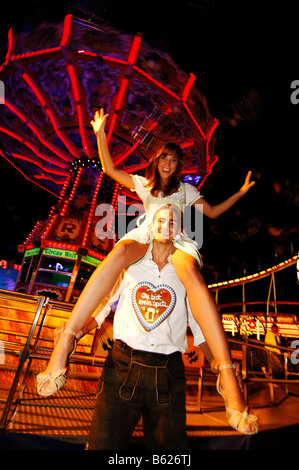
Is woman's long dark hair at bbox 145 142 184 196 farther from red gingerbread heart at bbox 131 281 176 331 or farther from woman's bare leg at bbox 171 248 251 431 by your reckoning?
red gingerbread heart at bbox 131 281 176 331

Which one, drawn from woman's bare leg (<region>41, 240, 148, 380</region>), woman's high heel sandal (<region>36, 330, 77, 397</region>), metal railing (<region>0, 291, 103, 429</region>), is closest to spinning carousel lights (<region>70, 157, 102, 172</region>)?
metal railing (<region>0, 291, 103, 429</region>)

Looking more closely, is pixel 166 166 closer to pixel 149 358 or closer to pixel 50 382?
pixel 149 358

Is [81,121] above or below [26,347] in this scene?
above

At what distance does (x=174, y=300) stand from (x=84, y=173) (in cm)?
1316

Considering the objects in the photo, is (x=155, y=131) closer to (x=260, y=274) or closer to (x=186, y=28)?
(x=186, y=28)

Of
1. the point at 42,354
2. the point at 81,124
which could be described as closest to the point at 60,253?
the point at 81,124

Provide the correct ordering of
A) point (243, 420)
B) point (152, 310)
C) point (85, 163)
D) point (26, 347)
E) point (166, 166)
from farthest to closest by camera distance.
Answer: point (85, 163)
point (26, 347)
point (166, 166)
point (152, 310)
point (243, 420)

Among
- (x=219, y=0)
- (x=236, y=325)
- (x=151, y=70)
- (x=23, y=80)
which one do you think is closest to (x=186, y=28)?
(x=219, y=0)

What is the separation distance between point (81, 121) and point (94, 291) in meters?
12.1

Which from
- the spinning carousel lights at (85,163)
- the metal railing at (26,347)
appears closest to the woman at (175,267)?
the metal railing at (26,347)

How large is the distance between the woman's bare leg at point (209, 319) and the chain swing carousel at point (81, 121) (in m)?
8.64

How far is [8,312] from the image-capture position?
6.43 m

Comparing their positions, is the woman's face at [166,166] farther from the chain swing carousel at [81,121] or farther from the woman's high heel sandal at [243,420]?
the chain swing carousel at [81,121]

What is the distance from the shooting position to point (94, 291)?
1.72 m
